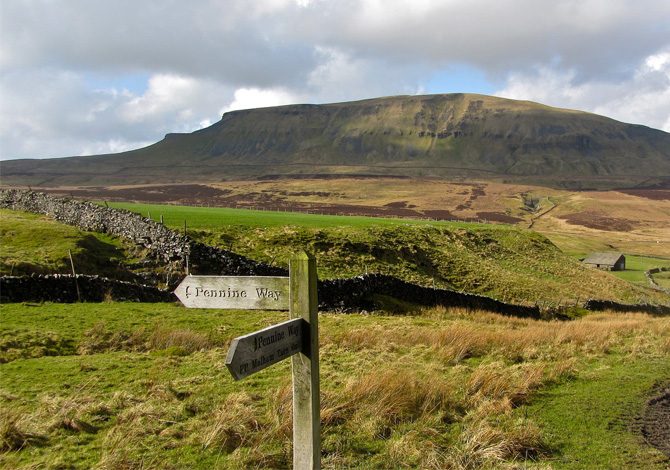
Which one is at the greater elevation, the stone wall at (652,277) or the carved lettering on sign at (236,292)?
the carved lettering on sign at (236,292)

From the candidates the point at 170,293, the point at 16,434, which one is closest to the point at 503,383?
the point at 16,434

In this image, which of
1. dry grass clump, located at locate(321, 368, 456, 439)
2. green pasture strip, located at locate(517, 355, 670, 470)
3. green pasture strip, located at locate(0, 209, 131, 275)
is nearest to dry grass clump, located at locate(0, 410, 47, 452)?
dry grass clump, located at locate(321, 368, 456, 439)

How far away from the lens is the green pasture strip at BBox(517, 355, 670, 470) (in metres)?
8.25

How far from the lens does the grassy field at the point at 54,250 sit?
2320 centimetres

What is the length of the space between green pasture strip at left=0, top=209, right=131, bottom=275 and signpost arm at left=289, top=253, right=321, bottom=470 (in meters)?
20.4

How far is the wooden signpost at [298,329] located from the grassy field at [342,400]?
227 cm

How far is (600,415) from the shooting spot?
398 inches

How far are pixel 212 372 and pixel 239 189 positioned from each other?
16771 centimetres

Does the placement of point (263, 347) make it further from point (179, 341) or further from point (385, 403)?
point (179, 341)

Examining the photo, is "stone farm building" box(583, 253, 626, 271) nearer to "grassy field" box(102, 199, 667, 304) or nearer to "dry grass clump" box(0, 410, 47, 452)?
"grassy field" box(102, 199, 667, 304)

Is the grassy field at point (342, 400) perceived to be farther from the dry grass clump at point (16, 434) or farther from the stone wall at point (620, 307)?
the stone wall at point (620, 307)

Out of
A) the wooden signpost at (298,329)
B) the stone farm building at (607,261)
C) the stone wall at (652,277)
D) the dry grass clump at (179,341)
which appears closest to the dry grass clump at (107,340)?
the dry grass clump at (179,341)

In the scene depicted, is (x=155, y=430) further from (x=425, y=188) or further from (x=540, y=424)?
(x=425, y=188)

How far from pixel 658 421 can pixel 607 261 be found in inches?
2806
